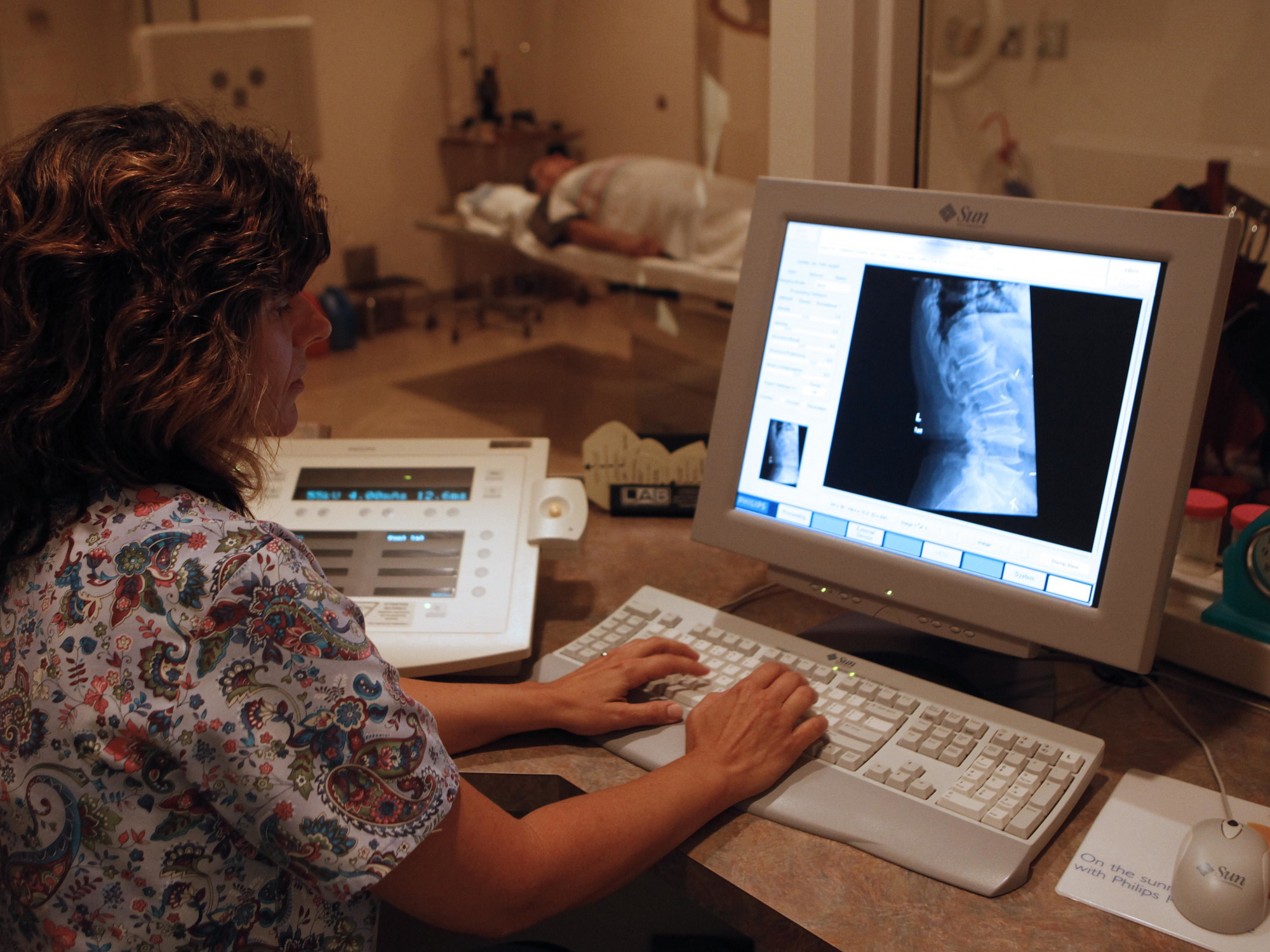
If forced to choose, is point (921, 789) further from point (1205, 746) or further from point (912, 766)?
point (1205, 746)

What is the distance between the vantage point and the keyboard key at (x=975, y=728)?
2.79 ft

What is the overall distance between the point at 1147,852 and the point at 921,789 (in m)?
0.16

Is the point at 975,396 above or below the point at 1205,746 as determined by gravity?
above

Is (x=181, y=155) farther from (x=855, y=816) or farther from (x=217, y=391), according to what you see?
(x=855, y=816)

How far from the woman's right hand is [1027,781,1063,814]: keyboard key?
6.5 inches

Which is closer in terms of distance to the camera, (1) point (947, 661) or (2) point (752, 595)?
(1) point (947, 661)

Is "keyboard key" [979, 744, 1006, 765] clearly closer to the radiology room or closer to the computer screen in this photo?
the radiology room

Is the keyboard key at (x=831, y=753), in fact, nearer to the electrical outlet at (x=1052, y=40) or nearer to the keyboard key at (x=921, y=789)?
the keyboard key at (x=921, y=789)

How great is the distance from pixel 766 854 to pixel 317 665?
369 mm

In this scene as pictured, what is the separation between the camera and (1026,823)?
2.46 ft

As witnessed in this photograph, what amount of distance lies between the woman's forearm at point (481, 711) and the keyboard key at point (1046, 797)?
39 cm

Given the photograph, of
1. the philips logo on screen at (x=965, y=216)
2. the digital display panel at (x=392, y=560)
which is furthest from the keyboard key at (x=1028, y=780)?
the digital display panel at (x=392, y=560)

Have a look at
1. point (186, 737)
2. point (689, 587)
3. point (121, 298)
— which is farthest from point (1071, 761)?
point (121, 298)

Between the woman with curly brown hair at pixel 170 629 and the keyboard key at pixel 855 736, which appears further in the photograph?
the keyboard key at pixel 855 736
